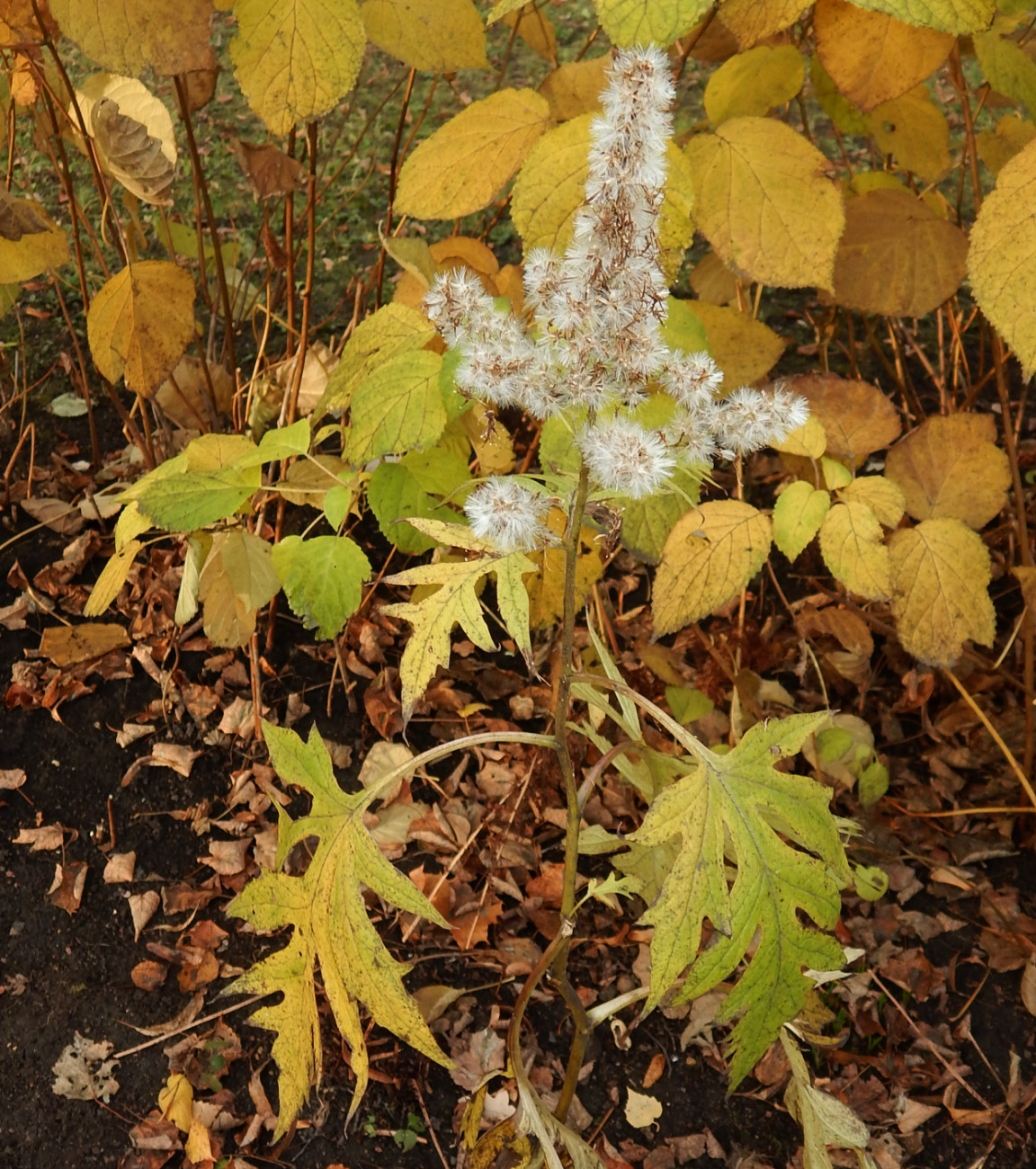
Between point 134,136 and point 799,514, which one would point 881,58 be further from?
point 134,136

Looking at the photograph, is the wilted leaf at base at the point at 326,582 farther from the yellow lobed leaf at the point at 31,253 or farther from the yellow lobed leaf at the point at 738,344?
the yellow lobed leaf at the point at 31,253

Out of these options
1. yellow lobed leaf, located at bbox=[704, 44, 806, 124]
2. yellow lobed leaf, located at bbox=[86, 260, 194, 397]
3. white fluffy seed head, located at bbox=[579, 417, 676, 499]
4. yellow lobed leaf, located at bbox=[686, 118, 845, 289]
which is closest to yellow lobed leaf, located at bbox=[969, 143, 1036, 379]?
yellow lobed leaf, located at bbox=[686, 118, 845, 289]

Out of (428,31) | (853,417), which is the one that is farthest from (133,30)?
(853,417)

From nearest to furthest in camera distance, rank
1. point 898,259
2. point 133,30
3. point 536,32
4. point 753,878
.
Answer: point 753,878 → point 133,30 → point 898,259 → point 536,32

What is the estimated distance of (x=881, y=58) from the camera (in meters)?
1.26

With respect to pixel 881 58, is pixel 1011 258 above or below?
below

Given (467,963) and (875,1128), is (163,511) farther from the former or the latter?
(875,1128)

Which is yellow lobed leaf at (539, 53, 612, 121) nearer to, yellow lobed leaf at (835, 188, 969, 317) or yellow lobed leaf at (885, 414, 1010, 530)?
yellow lobed leaf at (835, 188, 969, 317)

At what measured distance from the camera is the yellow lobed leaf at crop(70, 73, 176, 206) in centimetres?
149

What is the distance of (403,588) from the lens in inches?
85.3

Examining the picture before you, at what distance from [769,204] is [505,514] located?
59 centimetres

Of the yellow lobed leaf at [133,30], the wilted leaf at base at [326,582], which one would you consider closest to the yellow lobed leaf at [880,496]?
the wilted leaf at base at [326,582]

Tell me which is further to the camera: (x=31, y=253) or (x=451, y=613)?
(x=31, y=253)

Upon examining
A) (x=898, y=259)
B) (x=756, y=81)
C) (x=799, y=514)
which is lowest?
(x=799, y=514)
